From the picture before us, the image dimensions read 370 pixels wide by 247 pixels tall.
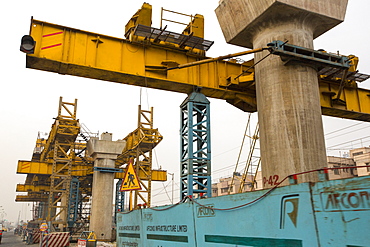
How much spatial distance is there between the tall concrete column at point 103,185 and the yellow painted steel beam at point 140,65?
53.9ft

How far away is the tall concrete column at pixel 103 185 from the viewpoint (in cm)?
2741

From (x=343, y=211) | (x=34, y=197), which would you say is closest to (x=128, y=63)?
(x=343, y=211)

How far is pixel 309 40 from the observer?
40.3ft

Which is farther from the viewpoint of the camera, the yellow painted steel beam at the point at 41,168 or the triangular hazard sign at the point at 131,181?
the yellow painted steel beam at the point at 41,168

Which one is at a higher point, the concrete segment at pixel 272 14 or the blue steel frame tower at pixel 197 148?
the concrete segment at pixel 272 14

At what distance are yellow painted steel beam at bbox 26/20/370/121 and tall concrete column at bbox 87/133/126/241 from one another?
1643 centimetres

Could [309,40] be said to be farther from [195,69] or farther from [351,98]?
[351,98]

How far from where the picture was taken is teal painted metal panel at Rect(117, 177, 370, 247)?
386 cm

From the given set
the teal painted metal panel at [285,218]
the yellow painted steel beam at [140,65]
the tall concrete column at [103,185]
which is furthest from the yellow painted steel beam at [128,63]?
the tall concrete column at [103,185]

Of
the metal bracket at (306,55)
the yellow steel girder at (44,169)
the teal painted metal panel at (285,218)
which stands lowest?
the teal painted metal panel at (285,218)

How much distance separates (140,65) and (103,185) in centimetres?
1755

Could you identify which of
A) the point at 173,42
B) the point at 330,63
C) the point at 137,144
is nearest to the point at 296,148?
the point at 330,63

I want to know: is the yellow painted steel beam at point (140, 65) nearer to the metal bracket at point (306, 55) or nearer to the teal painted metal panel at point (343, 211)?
the metal bracket at point (306, 55)

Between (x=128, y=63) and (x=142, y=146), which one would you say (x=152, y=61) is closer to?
(x=128, y=63)
